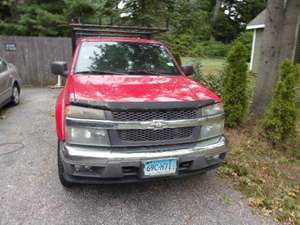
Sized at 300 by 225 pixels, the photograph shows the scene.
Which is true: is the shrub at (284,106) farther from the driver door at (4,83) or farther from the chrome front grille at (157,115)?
the driver door at (4,83)

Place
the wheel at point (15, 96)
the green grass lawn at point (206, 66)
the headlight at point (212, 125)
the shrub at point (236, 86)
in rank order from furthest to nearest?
the green grass lawn at point (206, 66) < the wheel at point (15, 96) < the shrub at point (236, 86) < the headlight at point (212, 125)

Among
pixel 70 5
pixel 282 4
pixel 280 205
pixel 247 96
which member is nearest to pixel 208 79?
pixel 247 96

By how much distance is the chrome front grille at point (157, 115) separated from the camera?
2.48 meters

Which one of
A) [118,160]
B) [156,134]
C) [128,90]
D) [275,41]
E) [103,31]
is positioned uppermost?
[103,31]

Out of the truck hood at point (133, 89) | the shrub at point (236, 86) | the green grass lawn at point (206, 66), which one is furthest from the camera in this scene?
the green grass lawn at point (206, 66)

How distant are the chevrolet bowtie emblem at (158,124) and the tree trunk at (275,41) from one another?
337cm

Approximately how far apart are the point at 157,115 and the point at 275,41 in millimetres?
3541

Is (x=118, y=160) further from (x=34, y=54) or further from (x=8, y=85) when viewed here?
(x=34, y=54)

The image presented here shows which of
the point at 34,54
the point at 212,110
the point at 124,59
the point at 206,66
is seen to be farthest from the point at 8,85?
the point at 206,66

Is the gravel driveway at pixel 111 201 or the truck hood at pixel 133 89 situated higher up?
the truck hood at pixel 133 89

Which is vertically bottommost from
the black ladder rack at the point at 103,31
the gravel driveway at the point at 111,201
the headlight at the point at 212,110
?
the gravel driveway at the point at 111,201

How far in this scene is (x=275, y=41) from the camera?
501 centimetres

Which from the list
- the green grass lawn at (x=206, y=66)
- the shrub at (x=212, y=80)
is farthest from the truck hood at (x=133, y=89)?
the green grass lawn at (x=206, y=66)

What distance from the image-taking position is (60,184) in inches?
129
